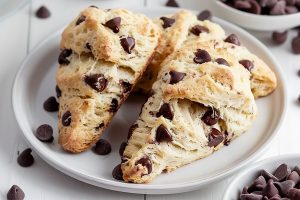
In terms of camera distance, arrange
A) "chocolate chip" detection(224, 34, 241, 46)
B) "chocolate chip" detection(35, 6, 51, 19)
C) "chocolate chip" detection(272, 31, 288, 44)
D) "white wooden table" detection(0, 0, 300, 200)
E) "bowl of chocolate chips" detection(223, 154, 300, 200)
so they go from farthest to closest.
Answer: "chocolate chip" detection(35, 6, 51, 19)
"chocolate chip" detection(272, 31, 288, 44)
"chocolate chip" detection(224, 34, 241, 46)
"white wooden table" detection(0, 0, 300, 200)
"bowl of chocolate chips" detection(223, 154, 300, 200)

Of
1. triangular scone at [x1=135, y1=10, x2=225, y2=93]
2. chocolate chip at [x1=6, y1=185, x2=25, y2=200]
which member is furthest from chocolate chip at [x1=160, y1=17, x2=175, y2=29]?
chocolate chip at [x1=6, y1=185, x2=25, y2=200]

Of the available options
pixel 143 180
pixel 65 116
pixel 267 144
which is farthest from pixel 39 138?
pixel 267 144

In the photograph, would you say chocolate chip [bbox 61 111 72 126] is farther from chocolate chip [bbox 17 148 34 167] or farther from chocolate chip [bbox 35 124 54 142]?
chocolate chip [bbox 17 148 34 167]

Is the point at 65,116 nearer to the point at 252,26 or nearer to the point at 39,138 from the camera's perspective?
the point at 39,138

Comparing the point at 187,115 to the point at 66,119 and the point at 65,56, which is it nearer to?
the point at 66,119

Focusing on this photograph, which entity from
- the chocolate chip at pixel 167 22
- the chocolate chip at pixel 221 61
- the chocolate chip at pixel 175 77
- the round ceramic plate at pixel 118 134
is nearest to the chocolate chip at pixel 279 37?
the round ceramic plate at pixel 118 134

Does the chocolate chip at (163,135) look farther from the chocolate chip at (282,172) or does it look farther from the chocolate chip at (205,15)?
the chocolate chip at (205,15)
